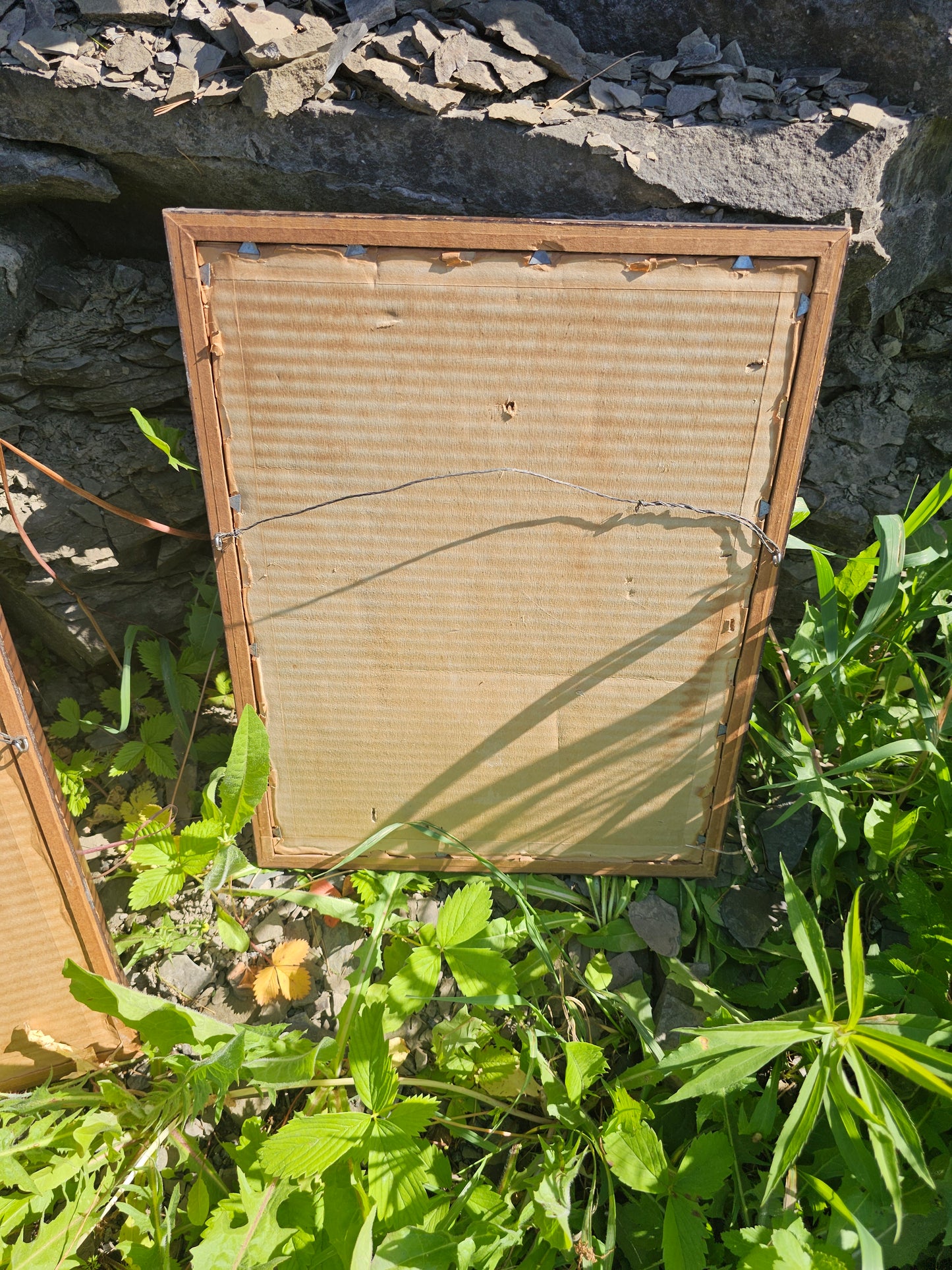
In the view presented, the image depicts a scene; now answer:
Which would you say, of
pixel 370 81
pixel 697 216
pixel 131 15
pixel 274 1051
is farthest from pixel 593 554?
pixel 131 15

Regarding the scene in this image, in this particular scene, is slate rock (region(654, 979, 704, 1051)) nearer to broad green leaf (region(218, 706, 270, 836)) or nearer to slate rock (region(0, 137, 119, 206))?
broad green leaf (region(218, 706, 270, 836))

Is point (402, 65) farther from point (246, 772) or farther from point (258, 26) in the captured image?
point (246, 772)

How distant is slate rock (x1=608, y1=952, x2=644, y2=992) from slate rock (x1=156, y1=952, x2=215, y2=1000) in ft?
2.40

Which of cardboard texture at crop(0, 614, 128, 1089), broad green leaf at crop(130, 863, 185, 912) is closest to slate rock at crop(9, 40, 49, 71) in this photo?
cardboard texture at crop(0, 614, 128, 1089)

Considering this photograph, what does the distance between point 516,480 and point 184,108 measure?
77 cm

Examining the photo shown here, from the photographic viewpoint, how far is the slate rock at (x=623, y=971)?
4.96 ft

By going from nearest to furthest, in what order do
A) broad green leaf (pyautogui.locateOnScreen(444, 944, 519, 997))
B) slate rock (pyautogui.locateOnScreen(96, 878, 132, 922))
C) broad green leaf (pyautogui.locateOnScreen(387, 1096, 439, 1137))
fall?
broad green leaf (pyautogui.locateOnScreen(387, 1096, 439, 1137)) < broad green leaf (pyautogui.locateOnScreen(444, 944, 519, 997)) < slate rock (pyautogui.locateOnScreen(96, 878, 132, 922))

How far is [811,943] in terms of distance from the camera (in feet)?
3.83

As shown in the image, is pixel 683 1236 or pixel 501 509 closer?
pixel 683 1236

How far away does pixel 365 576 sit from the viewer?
1.38m

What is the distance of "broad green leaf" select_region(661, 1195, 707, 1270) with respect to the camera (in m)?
1.13

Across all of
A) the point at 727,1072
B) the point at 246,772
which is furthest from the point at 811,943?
the point at 246,772

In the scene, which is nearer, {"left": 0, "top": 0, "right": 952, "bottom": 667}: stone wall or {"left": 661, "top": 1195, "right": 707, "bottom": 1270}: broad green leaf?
{"left": 661, "top": 1195, "right": 707, "bottom": 1270}: broad green leaf

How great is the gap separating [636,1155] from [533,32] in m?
1.69
